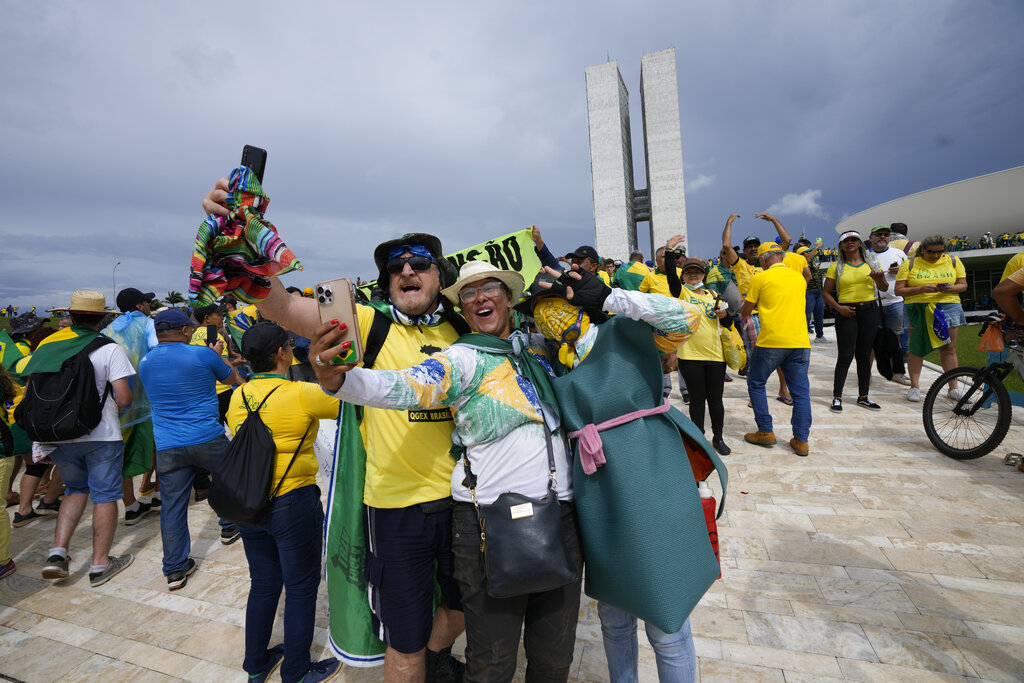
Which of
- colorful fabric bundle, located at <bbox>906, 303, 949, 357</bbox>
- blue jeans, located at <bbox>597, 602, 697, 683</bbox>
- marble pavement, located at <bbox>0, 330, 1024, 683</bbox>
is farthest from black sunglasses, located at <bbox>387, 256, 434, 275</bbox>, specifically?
colorful fabric bundle, located at <bbox>906, 303, 949, 357</bbox>

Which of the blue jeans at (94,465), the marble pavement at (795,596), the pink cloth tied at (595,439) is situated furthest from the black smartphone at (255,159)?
the blue jeans at (94,465)

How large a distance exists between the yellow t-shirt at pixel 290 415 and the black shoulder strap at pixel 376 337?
599mm

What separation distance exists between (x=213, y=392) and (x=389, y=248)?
8.53 feet

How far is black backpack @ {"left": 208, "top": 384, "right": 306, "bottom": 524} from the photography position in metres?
2.21

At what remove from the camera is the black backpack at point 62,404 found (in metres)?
3.36

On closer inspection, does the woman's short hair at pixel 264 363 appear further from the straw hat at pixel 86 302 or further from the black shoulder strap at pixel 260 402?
the straw hat at pixel 86 302

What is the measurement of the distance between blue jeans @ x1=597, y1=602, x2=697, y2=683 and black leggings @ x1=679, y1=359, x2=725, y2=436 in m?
3.27

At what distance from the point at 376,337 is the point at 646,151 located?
42523 mm

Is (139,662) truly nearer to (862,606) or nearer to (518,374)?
(518,374)

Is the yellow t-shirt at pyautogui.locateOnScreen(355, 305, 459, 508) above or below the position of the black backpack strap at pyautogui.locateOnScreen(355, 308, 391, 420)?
below

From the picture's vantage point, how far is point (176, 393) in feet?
11.3

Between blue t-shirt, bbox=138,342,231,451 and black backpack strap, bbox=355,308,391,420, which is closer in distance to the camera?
black backpack strap, bbox=355,308,391,420

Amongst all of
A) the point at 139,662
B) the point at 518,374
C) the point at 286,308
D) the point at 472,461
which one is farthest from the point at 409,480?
the point at 139,662

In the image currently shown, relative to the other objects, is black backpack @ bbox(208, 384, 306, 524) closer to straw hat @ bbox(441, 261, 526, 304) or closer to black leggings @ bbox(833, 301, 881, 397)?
straw hat @ bbox(441, 261, 526, 304)
